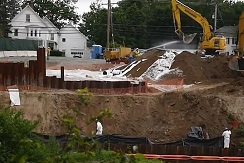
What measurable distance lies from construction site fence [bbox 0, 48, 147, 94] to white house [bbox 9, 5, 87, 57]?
52244 millimetres

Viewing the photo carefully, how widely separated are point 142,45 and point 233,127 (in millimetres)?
60119

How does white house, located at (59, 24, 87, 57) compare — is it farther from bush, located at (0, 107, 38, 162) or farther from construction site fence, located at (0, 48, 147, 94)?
bush, located at (0, 107, 38, 162)

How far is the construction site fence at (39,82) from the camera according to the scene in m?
25.2

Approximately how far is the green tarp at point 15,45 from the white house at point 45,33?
551 inches

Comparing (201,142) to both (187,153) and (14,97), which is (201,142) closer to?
(187,153)

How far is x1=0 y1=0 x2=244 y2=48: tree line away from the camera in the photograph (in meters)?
81.2

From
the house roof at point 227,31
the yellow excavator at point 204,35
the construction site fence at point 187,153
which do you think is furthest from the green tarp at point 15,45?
the construction site fence at point 187,153

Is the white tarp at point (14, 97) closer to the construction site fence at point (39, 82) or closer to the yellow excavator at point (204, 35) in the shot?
the construction site fence at point (39, 82)

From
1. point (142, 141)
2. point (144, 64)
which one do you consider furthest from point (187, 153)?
point (144, 64)

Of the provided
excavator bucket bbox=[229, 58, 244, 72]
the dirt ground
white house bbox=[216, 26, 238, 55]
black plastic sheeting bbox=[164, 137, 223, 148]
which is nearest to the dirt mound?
excavator bucket bbox=[229, 58, 244, 72]

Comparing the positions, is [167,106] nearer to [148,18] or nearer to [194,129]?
[194,129]

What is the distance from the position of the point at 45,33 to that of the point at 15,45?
21.4 m

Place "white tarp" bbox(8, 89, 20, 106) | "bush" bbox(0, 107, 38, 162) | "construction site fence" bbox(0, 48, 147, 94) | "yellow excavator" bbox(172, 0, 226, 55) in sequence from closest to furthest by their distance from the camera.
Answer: "bush" bbox(0, 107, 38, 162) < "white tarp" bbox(8, 89, 20, 106) < "construction site fence" bbox(0, 48, 147, 94) < "yellow excavator" bbox(172, 0, 226, 55)

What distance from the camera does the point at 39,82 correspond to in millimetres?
25703
